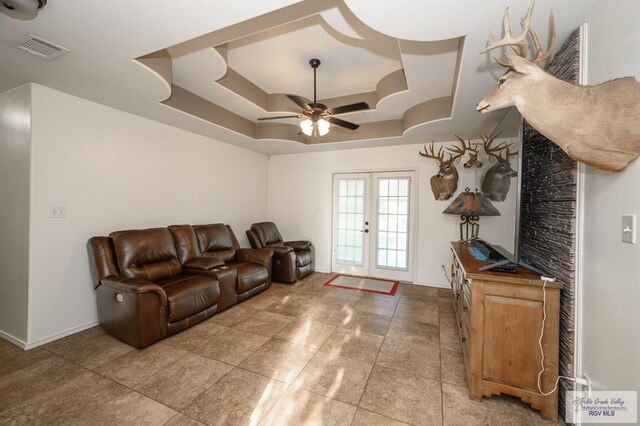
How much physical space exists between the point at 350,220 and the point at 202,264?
9.38 ft

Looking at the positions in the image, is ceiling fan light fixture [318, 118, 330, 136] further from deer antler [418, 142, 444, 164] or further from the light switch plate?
the light switch plate

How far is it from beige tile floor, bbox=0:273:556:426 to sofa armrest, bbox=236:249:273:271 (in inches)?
40.3

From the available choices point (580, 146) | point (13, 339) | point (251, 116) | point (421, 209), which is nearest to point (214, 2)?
point (580, 146)

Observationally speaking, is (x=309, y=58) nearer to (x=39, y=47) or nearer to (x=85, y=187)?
(x=39, y=47)

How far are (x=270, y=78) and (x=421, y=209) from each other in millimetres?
3204

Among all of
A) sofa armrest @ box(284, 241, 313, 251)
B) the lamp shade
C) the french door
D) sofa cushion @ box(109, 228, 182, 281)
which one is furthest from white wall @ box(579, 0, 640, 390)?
sofa armrest @ box(284, 241, 313, 251)

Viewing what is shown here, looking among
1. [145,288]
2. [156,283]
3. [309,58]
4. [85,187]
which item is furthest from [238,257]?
[309,58]

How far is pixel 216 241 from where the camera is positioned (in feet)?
12.9

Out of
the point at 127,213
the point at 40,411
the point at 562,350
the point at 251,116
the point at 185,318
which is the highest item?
the point at 251,116

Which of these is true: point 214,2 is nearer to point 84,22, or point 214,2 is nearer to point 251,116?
point 84,22

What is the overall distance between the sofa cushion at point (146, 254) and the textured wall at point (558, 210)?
375 centimetres

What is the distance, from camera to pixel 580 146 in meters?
1.34

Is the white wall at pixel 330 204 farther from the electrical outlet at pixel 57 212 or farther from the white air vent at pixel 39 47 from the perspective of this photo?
the white air vent at pixel 39 47

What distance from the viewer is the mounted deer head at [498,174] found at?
2549 mm
